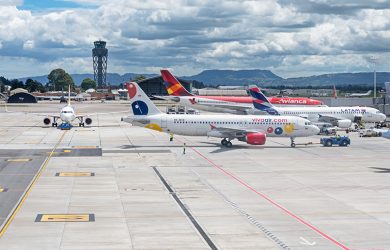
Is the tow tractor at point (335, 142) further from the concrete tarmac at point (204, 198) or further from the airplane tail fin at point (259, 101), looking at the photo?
the airplane tail fin at point (259, 101)

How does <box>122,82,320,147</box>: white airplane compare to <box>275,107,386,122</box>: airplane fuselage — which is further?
<box>275,107,386,122</box>: airplane fuselage

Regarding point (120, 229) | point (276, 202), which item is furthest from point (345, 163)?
point (120, 229)

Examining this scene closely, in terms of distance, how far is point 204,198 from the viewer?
134 ft

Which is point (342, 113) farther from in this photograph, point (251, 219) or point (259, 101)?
point (251, 219)

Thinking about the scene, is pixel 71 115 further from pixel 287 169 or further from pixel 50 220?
pixel 50 220

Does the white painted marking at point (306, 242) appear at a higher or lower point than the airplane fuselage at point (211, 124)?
lower

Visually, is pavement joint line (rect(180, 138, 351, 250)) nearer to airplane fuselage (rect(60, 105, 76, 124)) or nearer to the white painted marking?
the white painted marking

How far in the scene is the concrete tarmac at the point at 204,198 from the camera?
98.1 feet

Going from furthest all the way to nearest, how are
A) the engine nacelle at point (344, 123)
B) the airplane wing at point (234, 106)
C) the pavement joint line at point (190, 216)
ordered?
the airplane wing at point (234, 106) → the engine nacelle at point (344, 123) → the pavement joint line at point (190, 216)

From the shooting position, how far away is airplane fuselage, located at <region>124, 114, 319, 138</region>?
237ft

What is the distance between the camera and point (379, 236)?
3072cm

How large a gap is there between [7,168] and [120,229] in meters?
25.9

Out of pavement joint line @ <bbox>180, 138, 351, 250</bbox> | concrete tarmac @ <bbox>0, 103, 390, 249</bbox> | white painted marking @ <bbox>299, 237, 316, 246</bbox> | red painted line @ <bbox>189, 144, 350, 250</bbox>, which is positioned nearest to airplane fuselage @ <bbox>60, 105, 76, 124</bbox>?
concrete tarmac @ <bbox>0, 103, 390, 249</bbox>

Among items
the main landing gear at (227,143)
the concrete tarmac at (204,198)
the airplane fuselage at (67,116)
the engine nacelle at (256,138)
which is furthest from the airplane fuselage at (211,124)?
the airplane fuselage at (67,116)
